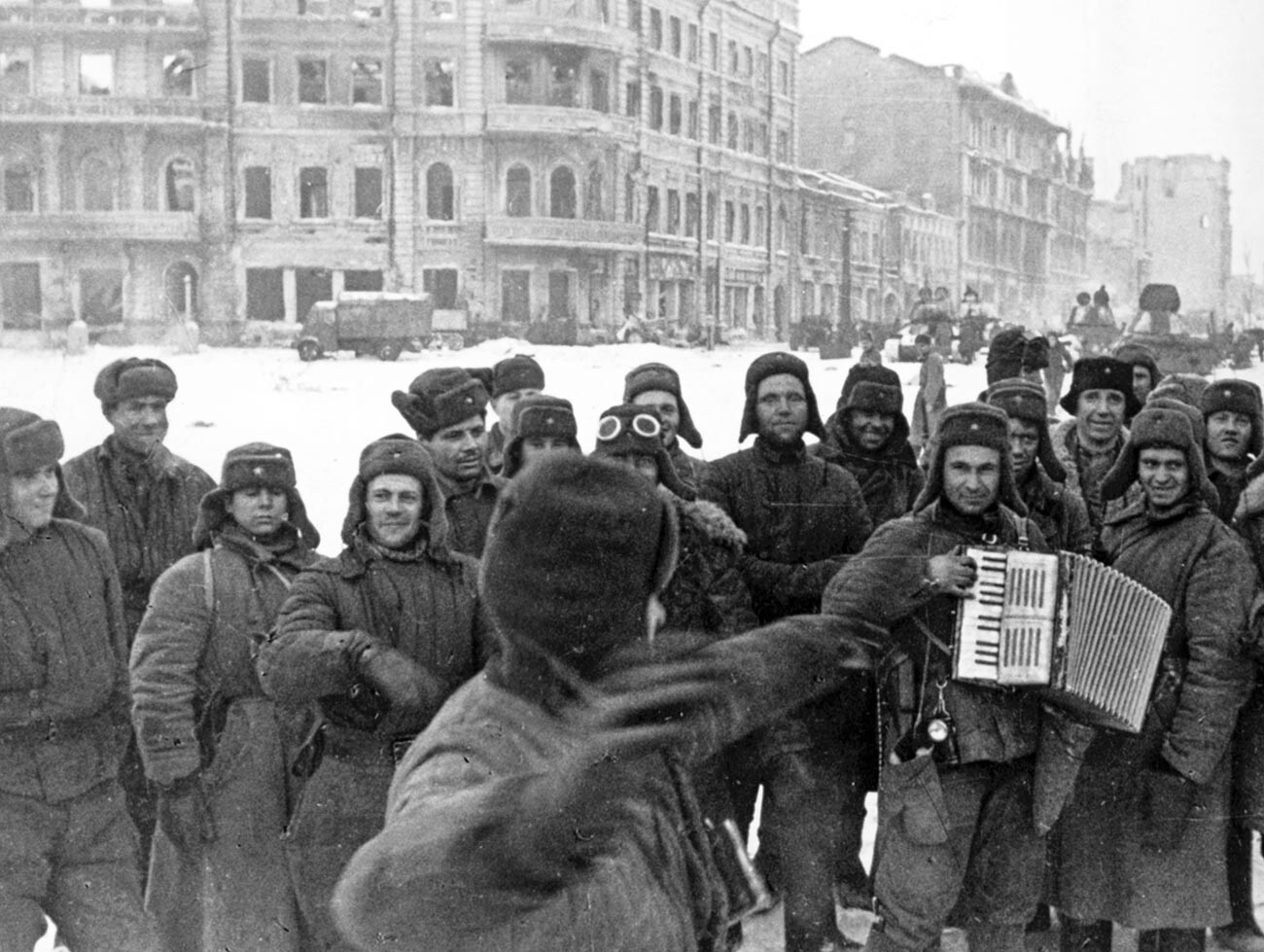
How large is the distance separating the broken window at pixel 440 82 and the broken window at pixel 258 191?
2491mm

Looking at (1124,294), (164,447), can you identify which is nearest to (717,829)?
(164,447)

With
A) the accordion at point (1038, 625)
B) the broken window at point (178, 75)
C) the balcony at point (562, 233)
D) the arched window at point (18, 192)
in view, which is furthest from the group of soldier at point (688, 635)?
the balcony at point (562, 233)

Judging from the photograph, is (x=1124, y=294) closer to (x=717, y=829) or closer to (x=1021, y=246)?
(x=1021, y=246)

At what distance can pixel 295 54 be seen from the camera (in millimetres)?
10172

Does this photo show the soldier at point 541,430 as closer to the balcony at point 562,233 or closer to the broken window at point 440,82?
the balcony at point 562,233

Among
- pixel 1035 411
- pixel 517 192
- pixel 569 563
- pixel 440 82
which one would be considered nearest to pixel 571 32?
pixel 440 82

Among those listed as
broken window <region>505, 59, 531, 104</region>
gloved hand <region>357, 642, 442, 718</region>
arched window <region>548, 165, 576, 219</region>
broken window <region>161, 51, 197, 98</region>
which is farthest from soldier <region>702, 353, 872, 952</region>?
broken window <region>505, 59, 531, 104</region>

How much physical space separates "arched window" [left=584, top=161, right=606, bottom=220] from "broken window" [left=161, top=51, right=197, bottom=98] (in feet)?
22.7

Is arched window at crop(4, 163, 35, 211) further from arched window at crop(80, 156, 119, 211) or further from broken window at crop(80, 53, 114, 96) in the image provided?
broken window at crop(80, 53, 114, 96)

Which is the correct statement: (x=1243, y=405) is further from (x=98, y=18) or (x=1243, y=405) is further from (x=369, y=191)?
(x=369, y=191)

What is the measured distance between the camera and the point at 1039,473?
4477 millimetres

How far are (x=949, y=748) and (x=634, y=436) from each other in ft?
4.24

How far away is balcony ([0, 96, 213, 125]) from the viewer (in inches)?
414

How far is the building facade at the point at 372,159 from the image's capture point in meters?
9.96
